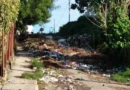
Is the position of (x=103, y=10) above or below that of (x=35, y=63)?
above

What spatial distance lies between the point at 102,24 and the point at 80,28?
17.5 m

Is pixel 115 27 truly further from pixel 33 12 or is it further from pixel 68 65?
pixel 33 12

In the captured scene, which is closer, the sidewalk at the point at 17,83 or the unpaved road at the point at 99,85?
the sidewalk at the point at 17,83

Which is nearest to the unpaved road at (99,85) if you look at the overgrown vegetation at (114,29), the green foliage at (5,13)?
the overgrown vegetation at (114,29)

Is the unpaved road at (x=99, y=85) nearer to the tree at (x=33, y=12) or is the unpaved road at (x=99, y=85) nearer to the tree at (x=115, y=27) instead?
the tree at (x=115, y=27)

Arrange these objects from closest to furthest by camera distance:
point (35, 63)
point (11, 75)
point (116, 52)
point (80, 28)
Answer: point (11, 75) → point (35, 63) → point (116, 52) → point (80, 28)

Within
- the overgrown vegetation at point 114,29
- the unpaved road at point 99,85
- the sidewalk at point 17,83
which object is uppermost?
the overgrown vegetation at point 114,29

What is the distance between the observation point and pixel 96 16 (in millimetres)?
22531

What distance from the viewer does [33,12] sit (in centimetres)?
3139

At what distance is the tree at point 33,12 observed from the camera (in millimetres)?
30384

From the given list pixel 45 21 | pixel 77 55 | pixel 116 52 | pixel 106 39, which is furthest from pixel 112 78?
pixel 45 21

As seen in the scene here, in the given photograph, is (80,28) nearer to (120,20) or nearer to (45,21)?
(45,21)

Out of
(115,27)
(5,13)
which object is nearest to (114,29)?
(115,27)

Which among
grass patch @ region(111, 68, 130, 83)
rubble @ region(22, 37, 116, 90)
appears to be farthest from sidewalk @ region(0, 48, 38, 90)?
grass patch @ region(111, 68, 130, 83)
